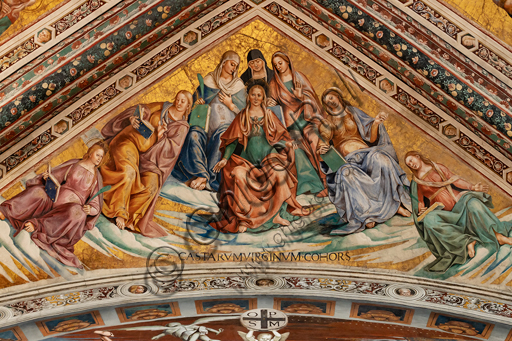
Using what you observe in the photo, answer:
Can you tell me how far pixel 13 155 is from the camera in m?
10.0

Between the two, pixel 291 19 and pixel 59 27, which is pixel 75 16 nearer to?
pixel 59 27

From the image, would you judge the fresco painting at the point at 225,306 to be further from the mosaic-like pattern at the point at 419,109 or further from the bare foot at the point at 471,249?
the mosaic-like pattern at the point at 419,109

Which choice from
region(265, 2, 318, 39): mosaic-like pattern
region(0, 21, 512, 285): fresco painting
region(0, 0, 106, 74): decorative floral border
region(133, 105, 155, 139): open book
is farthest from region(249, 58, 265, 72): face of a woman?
region(0, 0, 106, 74): decorative floral border

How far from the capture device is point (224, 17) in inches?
410

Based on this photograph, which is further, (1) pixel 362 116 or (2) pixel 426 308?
(1) pixel 362 116

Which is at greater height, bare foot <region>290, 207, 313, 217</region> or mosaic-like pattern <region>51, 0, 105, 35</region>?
mosaic-like pattern <region>51, 0, 105, 35</region>

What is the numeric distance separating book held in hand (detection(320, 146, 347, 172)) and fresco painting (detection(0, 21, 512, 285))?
14 millimetres

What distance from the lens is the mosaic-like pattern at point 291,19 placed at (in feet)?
34.0

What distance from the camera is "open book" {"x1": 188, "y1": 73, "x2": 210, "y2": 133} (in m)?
10.5

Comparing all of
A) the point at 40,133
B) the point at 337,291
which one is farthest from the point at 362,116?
the point at 40,133

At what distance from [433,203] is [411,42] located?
7.40 ft

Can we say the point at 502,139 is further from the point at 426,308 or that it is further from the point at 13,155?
the point at 13,155

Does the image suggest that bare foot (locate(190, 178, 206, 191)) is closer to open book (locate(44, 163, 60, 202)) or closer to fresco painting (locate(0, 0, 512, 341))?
fresco painting (locate(0, 0, 512, 341))

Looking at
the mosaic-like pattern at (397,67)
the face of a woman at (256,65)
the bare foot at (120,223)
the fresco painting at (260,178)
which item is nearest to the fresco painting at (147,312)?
the fresco painting at (260,178)
